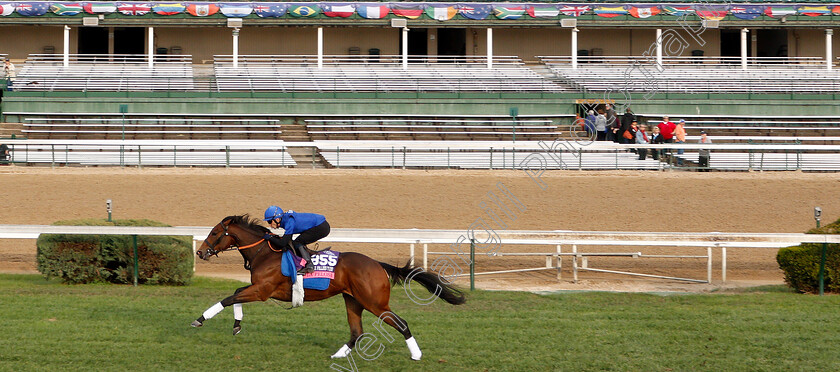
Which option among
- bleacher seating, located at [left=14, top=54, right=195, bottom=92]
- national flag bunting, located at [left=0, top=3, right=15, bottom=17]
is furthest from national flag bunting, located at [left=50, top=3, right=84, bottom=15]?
bleacher seating, located at [left=14, top=54, right=195, bottom=92]

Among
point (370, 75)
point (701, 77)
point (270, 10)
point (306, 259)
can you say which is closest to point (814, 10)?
point (701, 77)

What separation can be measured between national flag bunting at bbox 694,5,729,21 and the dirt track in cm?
1390

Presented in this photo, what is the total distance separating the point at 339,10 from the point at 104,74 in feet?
26.2

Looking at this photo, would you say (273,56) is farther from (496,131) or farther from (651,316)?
(651,316)

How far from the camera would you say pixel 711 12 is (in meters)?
30.4

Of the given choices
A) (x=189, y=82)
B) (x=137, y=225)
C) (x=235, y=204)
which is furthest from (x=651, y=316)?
(x=189, y=82)

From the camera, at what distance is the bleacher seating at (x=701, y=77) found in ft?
90.4

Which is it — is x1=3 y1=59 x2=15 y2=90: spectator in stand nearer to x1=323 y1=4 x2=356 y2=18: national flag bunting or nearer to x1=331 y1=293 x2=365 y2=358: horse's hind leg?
x1=323 y1=4 x2=356 y2=18: national flag bunting

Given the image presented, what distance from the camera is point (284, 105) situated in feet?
79.9

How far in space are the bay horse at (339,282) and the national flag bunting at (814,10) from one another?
27.8 metres

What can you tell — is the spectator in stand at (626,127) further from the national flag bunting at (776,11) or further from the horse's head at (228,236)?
the national flag bunting at (776,11)

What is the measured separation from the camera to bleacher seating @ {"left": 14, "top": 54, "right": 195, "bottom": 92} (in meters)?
26.1

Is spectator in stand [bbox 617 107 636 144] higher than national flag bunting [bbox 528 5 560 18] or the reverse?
the reverse

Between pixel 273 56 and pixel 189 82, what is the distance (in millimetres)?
4328
